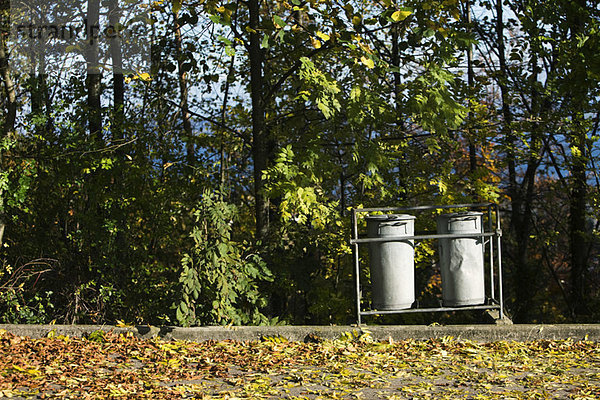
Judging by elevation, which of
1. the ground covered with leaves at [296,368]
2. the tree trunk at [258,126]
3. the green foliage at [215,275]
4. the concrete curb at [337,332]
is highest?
the tree trunk at [258,126]

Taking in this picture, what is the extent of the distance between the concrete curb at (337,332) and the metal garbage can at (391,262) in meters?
0.31

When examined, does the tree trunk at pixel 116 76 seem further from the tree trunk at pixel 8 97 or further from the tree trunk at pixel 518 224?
the tree trunk at pixel 518 224

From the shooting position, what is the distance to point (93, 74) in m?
8.62

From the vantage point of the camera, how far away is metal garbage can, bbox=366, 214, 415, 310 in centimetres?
634

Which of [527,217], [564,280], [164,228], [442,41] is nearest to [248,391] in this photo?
[164,228]

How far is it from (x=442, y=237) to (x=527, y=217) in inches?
199

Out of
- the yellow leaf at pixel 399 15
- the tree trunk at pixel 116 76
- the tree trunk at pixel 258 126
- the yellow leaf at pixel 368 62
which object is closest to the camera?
the yellow leaf at pixel 399 15

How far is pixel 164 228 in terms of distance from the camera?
7.64m

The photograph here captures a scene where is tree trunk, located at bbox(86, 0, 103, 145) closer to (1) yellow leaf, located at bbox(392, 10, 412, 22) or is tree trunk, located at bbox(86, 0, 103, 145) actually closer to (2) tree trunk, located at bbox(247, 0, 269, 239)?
(2) tree trunk, located at bbox(247, 0, 269, 239)

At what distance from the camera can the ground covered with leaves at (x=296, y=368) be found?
4.67m

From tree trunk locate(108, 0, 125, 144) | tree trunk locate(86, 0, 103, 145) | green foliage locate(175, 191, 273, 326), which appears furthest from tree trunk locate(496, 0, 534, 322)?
tree trunk locate(86, 0, 103, 145)

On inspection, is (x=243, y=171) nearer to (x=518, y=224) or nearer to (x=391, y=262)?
(x=391, y=262)

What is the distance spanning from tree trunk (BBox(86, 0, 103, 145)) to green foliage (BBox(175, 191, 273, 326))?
1874 millimetres

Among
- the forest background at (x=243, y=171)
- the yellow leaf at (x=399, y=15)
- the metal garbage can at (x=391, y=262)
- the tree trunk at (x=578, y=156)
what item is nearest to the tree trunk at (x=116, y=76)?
the forest background at (x=243, y=171)
